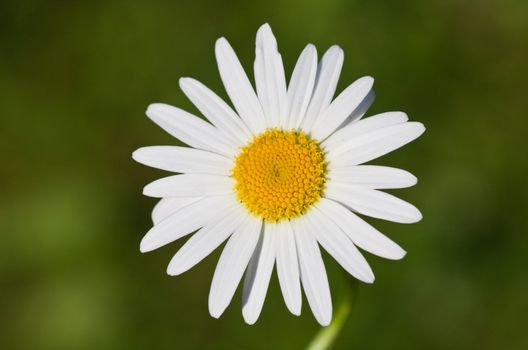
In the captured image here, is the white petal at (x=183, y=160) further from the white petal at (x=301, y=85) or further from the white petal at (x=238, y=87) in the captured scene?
the white petal at (x=301, y=85)

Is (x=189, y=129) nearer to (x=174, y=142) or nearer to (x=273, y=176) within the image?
(x=273, y=176)

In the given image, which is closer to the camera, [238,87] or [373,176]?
[373,176]

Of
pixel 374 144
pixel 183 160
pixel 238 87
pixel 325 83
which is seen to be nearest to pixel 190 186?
pixel 183 160

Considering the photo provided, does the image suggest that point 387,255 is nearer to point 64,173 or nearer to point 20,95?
point 64,173

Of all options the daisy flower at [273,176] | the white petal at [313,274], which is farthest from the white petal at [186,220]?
the white petal at [313,274]

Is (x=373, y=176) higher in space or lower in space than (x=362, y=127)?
lower

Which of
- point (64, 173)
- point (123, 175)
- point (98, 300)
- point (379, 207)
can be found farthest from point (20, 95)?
point (379, 207)

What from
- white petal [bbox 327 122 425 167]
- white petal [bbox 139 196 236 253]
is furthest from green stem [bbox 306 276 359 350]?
white petal [bbox 139 196 236 253]

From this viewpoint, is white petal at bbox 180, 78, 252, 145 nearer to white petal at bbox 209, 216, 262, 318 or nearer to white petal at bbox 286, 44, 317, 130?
white petal at bbox 286, 44, 317, 130
